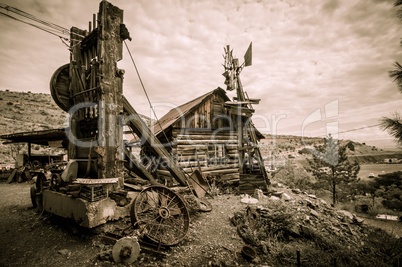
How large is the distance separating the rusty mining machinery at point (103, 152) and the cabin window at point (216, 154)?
19.8 feet

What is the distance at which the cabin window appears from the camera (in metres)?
11.6

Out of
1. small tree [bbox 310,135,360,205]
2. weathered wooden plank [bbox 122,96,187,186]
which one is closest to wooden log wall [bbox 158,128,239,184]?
weathered wooden plank [bbox 122,96,187,186]

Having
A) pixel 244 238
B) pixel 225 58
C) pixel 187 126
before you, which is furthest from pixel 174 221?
pixel 225 58

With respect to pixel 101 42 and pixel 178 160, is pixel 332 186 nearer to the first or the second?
pixel 178 160

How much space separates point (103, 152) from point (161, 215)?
86.2 inches

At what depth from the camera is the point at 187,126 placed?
10719mm

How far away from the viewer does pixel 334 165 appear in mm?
13984

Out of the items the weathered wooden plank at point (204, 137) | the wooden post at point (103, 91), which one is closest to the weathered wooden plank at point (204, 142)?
the weathered wooden plank at point (204, 137)

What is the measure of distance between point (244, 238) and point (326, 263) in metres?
2.07

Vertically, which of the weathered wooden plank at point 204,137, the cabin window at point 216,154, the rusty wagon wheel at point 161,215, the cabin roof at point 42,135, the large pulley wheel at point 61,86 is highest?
the large pulley wheel at point 61,86

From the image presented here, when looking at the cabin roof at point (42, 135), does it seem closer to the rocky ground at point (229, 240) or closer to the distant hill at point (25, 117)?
the rocky ground at point (229, 240)

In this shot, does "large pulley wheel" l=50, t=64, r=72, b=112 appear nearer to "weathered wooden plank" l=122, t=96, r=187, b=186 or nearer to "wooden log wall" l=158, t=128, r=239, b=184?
"weathered wooden plank" l=122, t=96, r=187, b=186

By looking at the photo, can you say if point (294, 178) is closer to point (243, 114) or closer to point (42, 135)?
point (243, 114)

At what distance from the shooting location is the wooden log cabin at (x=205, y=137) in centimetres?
1045
